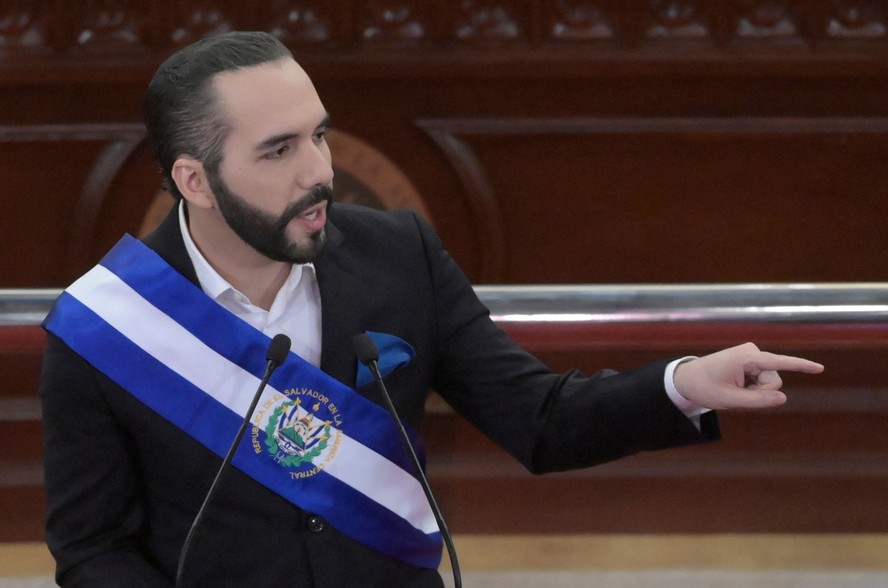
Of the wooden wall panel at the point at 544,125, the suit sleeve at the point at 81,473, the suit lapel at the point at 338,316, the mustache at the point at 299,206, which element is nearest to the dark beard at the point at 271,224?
the mustache at the point at 299,206

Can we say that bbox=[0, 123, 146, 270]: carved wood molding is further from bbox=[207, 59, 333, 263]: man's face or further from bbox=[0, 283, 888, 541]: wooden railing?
bbox=[207, 59, 333, 263]: man's face

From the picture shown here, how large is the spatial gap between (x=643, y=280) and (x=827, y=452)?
80 centimetres

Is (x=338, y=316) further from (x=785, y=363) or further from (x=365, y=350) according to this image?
(x=785, y=363)

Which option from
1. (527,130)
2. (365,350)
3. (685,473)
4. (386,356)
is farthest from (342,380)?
(527,130)

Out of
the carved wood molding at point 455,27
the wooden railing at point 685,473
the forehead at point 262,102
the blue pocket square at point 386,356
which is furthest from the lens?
the carved wood molding at point 455,27

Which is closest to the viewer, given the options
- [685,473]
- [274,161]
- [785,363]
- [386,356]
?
[785,363]

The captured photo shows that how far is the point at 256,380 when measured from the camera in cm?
136

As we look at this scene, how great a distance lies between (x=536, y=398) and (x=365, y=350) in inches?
10.8

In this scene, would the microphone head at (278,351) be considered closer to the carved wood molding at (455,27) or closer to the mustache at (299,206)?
the mustache at (299,206)

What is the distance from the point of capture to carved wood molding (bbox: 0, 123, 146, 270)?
10.0ft

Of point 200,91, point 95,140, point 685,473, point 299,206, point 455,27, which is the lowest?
point 685,473

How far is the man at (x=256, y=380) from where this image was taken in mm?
1254

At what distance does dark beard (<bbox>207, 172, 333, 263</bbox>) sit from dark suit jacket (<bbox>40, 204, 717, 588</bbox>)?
12 centimetres

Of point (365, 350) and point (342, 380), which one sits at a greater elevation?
point (365, 350)
